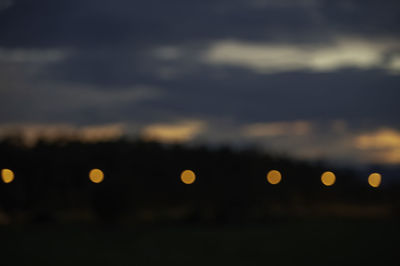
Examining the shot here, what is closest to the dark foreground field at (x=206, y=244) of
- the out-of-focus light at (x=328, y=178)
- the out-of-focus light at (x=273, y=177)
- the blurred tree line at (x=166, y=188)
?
the blurred tree line at (x=166, y=188)

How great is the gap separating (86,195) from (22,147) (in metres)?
3.71

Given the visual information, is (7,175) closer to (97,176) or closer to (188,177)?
(97,176)

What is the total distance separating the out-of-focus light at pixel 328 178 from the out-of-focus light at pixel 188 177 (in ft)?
21.9

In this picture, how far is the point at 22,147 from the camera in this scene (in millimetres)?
20609

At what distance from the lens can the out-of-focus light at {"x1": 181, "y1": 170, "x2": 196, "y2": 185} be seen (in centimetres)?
2108

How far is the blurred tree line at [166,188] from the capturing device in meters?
18.7

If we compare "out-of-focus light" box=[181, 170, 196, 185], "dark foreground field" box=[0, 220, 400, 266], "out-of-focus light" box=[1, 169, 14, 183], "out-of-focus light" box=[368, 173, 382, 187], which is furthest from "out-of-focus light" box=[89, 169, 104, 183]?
"out-of-focus light" box=[368, 173, 382, 187]

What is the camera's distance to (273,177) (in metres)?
22.5

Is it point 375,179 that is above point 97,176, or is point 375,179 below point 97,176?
below

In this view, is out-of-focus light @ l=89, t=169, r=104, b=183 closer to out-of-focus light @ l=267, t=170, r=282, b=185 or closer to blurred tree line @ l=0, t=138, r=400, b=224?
blurred tree line @ l=0, t=138, r=400, b=224

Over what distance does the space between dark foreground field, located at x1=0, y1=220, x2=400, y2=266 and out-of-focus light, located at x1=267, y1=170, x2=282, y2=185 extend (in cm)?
289

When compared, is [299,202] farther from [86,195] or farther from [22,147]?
[22,147]

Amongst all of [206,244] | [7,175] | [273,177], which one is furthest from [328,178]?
[7,175]

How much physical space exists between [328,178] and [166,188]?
311 inches
